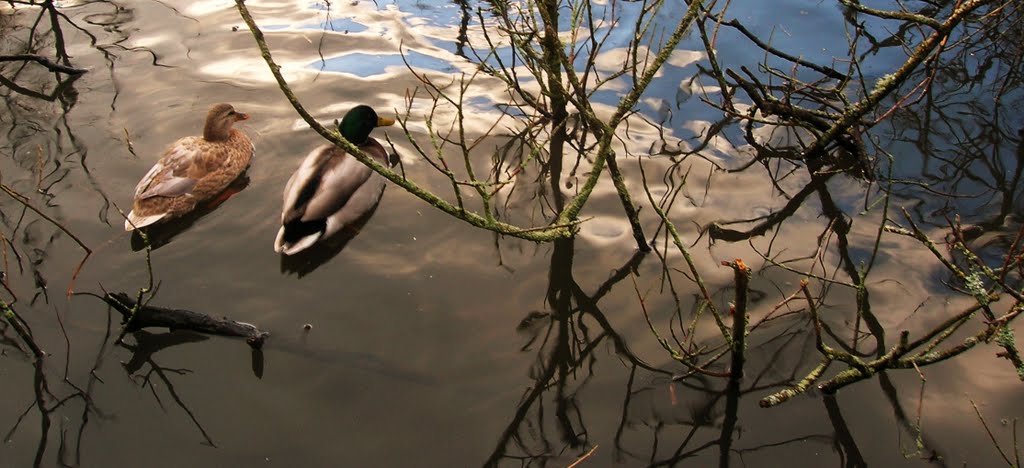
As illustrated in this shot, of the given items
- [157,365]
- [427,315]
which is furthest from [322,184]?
[157,365]

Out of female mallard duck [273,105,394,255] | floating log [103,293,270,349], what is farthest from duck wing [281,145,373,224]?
floating log [103,293,270,349]

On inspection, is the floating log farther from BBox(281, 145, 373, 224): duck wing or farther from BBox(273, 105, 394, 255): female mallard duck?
BBox(281, 145, 373, 224): duck wing

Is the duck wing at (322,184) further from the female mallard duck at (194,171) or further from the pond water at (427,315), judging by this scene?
the female mallard duck at (194,171)

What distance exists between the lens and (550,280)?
427 cm

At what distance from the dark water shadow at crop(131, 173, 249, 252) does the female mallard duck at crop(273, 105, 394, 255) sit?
523 mm

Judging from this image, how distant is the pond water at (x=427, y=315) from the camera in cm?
333

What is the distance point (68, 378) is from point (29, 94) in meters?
3.48

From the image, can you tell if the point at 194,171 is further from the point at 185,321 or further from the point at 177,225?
the point at 185,321

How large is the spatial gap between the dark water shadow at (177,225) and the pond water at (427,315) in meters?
0.03

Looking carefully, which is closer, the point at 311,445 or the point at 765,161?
the point at 311,445

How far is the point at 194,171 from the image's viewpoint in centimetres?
481

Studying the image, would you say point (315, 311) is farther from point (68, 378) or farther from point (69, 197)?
point (69, 197)

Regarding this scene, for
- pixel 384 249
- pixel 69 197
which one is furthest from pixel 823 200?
pixel 69 197

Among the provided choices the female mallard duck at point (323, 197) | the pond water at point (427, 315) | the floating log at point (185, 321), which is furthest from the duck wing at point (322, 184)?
the floating log at point (185, 321)
